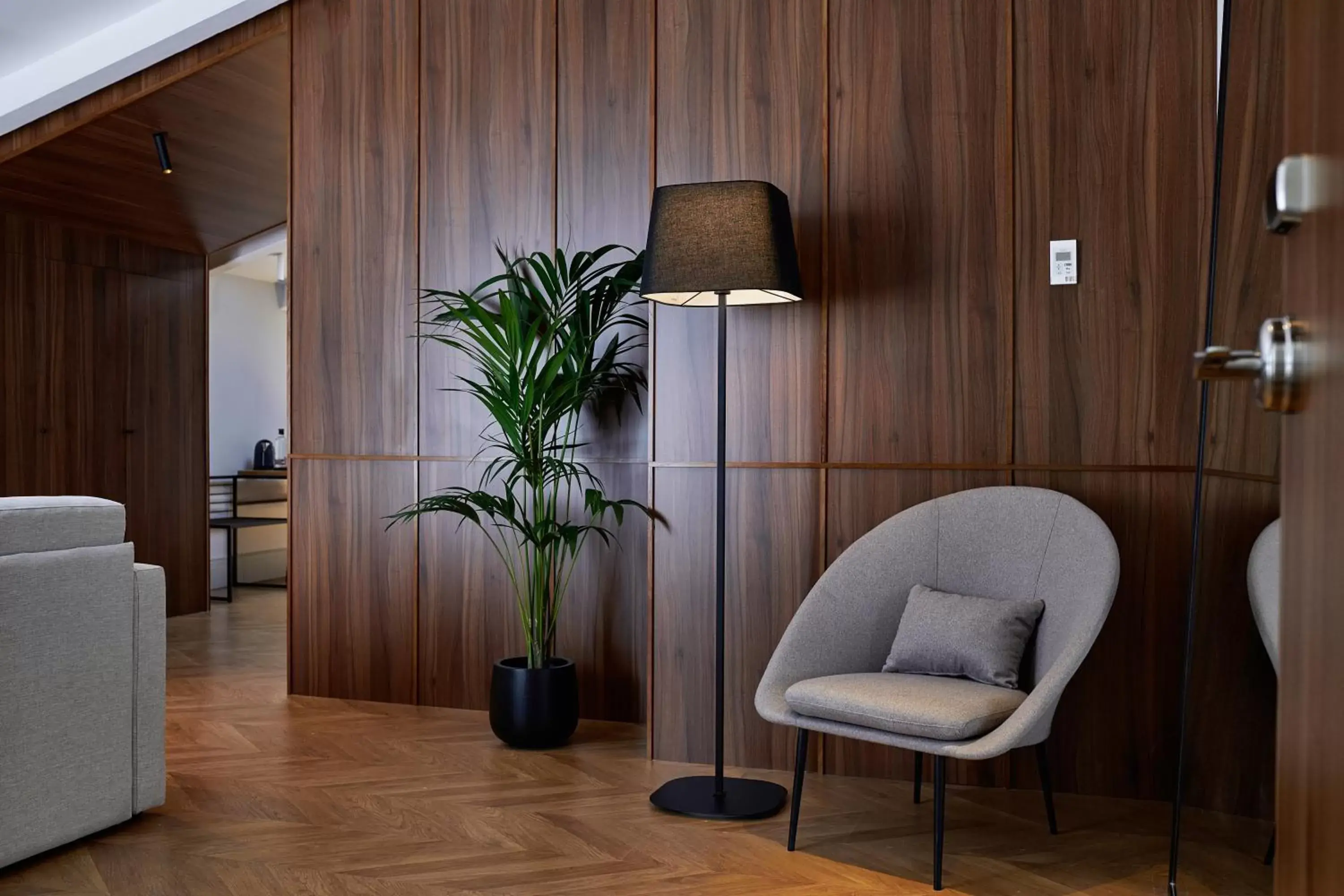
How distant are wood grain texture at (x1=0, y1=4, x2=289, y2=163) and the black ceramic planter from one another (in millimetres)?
2851

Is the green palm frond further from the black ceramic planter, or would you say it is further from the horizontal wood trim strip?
the horizontal wood trim strip

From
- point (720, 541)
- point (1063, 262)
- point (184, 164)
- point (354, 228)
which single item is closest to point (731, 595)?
point (720, 541)

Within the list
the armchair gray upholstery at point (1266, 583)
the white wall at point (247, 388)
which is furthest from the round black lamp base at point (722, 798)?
the white wall at point (247, 388)

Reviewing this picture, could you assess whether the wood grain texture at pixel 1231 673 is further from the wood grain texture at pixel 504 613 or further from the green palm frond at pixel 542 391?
the wood grain texture at pixel 504 613

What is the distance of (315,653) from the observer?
15.1 feet

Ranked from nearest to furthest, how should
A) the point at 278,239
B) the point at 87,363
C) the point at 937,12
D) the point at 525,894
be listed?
the point at 525,894 → the point at 937,12 → the point at 87,363 → the point at 278,239

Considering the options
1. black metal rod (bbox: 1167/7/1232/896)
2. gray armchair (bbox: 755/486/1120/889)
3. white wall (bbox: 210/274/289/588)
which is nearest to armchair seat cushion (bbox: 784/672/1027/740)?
gray armchair (bbox: 755/486/1120/889)

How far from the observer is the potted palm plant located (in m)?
3.77

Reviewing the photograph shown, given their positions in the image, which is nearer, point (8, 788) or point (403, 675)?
point (8, 788)

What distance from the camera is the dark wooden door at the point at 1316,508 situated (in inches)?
26.1

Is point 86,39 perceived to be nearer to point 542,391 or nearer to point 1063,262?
point 542,391

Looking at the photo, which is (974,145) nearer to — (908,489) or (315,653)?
(908,489)

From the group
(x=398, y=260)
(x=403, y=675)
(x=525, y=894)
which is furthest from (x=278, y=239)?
(x=525, y=894)

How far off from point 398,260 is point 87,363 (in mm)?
2959
